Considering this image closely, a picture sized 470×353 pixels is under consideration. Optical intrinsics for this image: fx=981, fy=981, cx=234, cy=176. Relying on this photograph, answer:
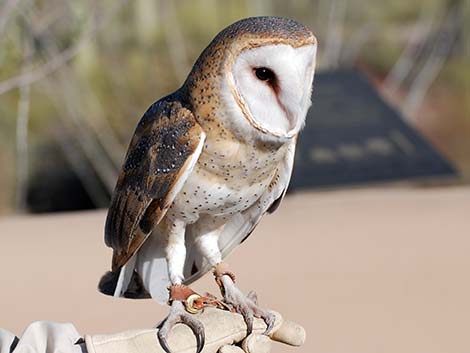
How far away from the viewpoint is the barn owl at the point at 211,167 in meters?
2.39

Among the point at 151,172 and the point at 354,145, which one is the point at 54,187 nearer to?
the point at 354,145

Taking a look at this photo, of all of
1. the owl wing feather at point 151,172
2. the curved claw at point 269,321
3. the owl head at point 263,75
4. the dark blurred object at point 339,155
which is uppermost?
the owl head at point 263,75

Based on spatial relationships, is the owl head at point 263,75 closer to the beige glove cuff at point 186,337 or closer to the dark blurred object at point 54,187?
the beige glove cuff at point 186,337

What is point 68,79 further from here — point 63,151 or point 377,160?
point 377,160

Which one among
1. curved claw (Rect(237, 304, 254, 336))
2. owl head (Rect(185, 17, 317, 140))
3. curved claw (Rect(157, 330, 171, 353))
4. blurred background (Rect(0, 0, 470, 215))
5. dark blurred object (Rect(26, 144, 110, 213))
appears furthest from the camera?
dark blurred object (Rect(26, 144, 110, 213))

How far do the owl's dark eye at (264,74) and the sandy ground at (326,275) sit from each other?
95.3 inches

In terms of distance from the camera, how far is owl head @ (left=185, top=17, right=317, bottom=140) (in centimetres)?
235

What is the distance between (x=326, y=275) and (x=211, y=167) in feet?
11.1

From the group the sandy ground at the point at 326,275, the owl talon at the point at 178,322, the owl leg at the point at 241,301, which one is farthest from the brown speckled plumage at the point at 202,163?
the sandy ground at the point at 326,275

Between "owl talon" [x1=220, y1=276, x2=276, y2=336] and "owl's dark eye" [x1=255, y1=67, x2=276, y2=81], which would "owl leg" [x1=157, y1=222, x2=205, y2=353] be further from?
"owl's dark eye" [x1=255, y1=67, x2=276, y2=81]

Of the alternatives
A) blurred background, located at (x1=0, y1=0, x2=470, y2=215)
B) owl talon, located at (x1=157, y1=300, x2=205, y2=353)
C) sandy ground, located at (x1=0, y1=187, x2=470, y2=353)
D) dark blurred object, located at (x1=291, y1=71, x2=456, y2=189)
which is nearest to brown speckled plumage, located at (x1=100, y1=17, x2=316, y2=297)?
owl talon, located at (x1=157, y1=300, x2=205, y2=353)

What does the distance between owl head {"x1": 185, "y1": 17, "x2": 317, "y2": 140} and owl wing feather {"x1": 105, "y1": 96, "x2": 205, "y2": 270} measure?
15 cm

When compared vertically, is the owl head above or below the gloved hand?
above

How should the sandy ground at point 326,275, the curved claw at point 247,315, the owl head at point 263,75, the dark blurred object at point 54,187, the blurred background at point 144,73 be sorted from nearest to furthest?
1. the owl head at point 263,75
2. the curved claw at point 247,315
3. the sandy ground at point 326,275
4. the blurred background at point 144,73
5. the dark blurred object at point 54,187
